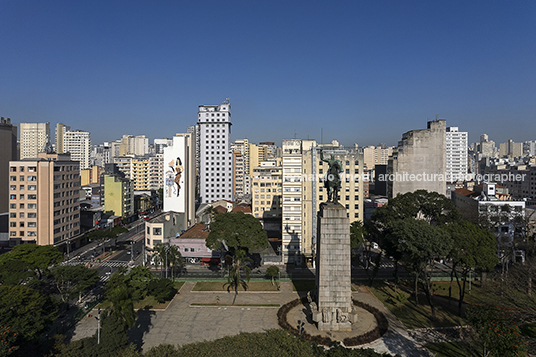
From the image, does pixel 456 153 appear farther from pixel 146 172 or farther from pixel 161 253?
pixel 161 253

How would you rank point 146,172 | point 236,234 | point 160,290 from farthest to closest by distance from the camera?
point 146,172
point 236,234
point 160,290

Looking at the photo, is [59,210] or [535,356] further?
[59,210]

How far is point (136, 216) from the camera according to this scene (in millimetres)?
121375

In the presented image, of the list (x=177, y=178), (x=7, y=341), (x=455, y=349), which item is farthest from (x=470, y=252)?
(x=177, y=178)

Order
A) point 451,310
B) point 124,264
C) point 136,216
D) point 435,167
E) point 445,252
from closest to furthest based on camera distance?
point 445,252
point 451,310
point 124,264
point 435,167
point 136,216

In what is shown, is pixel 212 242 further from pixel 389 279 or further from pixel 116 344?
pixel 389 279

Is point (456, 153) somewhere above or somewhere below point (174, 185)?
above

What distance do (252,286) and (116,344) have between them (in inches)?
1084

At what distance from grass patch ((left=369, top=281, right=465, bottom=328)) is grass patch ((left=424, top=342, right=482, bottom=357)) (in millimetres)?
4570

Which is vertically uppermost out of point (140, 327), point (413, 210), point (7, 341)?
point (413, 210)

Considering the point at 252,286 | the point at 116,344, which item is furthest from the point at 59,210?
the point at 116,344

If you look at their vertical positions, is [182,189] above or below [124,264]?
above

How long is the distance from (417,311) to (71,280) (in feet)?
158

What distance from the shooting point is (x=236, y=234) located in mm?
55688
